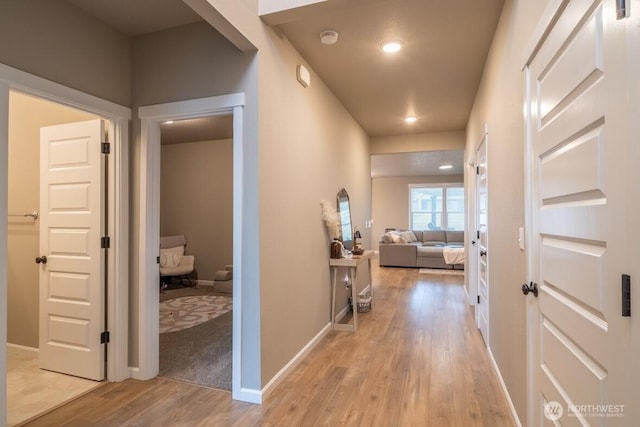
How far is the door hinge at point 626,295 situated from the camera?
81 cm

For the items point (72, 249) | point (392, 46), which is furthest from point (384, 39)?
point (72, 249)

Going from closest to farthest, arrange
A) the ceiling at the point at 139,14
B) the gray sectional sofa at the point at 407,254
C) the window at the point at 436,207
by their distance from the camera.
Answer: the ceiling at the point at 139,14, the gray sectional sofa at the point at 407,254, the window at the point at 436,207

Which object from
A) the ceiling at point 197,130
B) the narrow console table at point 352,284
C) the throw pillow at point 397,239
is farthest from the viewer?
the throw pillow at point 397,239

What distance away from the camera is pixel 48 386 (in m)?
2.40

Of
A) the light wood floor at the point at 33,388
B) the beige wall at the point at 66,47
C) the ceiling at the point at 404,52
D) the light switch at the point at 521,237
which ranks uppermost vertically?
the ceiling at the point at 404,52

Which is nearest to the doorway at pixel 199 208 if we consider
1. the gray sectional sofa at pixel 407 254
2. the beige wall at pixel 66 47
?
the beige wall at pixel 66 47

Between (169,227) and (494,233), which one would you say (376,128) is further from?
(169,227)

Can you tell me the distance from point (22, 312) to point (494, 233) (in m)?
4.08

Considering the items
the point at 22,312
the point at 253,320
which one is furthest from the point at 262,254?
the point at 22,312

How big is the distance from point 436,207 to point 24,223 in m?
10.1

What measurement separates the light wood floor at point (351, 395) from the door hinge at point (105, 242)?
1015 millimetres

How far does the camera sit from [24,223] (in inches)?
115

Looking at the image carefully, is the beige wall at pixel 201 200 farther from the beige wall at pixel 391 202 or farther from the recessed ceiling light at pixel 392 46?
the beige wall at pixel 391 202

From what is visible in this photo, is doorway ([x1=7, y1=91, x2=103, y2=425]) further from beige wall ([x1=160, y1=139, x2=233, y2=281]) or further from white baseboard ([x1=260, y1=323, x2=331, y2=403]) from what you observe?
beige wall ([x1=160, y1=139, x2=233, y2=281])
